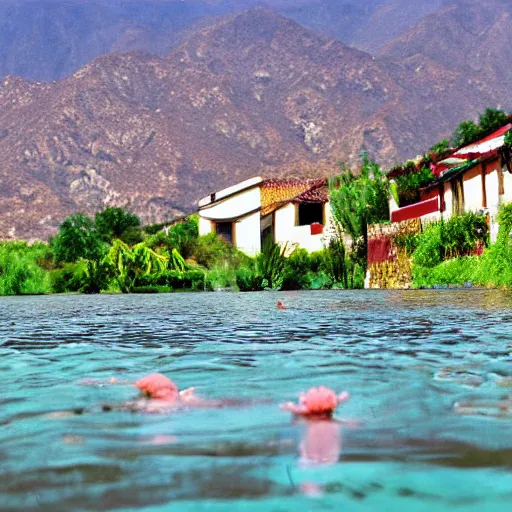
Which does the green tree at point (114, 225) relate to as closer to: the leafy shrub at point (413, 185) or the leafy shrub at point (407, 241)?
the leafy shrub at point (413, 185)

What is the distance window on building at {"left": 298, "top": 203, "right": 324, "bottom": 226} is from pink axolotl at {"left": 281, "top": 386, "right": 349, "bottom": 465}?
138ft

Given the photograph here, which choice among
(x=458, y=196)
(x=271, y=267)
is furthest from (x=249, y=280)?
(x=458, y=196)

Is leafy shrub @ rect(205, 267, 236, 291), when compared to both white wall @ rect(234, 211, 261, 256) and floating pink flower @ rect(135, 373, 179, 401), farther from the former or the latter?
floating pink flower @ rect(135, 373, 179, 401)

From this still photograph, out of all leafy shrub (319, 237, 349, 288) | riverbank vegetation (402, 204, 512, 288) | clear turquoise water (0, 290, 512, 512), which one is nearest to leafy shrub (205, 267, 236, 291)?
leafy shrub (319, 237, 349, 288)

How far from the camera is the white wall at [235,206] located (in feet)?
155

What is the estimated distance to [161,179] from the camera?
102 meters

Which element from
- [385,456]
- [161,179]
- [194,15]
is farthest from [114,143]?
[385,456]

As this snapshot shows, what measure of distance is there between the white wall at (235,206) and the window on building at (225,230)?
609 mm

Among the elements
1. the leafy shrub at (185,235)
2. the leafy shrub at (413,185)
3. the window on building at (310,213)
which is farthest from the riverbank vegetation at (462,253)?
the window on building at (310,213)

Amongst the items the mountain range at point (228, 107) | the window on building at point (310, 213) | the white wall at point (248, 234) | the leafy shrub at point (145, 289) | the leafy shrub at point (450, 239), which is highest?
the mountain range at point (228, 107)

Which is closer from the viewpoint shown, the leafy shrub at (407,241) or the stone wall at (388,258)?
the leafy shrub at (407,241)

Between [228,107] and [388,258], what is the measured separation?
105 m

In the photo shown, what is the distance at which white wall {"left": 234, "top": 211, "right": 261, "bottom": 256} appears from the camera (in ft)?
154

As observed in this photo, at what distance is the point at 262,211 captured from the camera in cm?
4725
